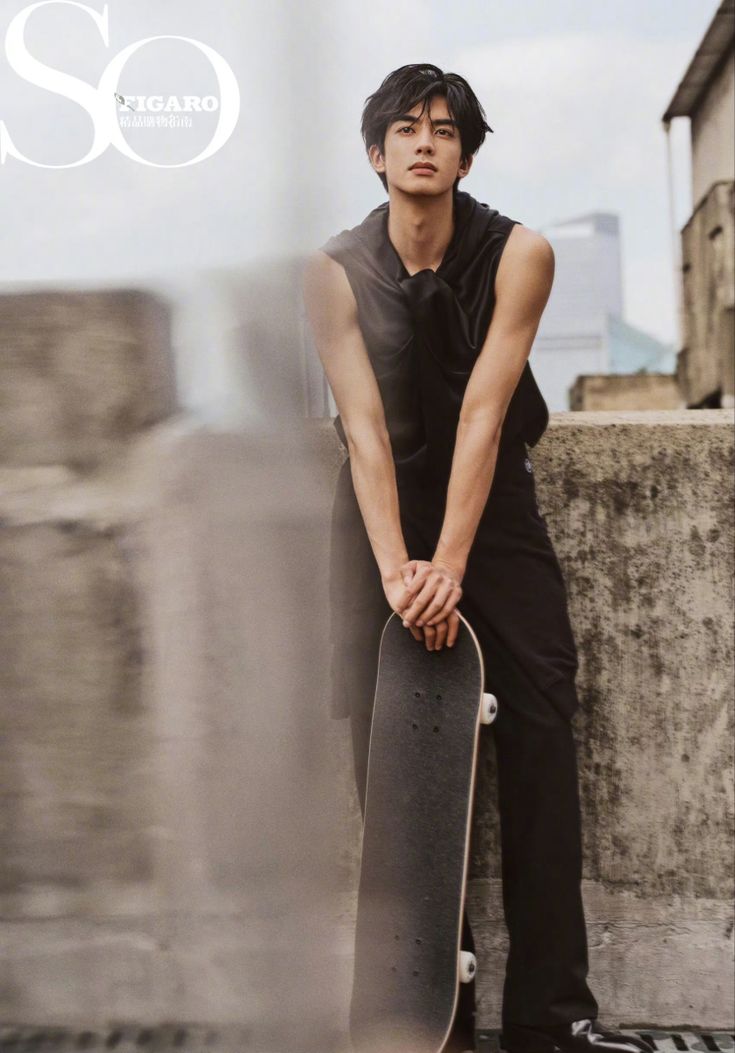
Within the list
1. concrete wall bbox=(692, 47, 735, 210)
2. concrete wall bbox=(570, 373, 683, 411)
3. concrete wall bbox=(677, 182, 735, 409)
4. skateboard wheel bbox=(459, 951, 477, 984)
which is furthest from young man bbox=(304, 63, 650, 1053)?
concrete wall bbox=(570, 373, 683, 411)

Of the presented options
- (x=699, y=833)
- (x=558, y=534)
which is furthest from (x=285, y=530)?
(x=699, y=833)

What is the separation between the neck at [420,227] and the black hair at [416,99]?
7 centimetres

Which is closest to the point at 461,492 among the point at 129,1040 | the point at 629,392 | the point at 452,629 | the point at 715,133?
the point at 452,629

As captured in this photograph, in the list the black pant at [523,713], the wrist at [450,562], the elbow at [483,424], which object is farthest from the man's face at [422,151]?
the wrist at [450,562]

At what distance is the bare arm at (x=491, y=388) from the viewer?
1985 millimetres

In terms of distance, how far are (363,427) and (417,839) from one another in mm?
732

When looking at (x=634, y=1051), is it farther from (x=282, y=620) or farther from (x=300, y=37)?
(x=300, y=37)

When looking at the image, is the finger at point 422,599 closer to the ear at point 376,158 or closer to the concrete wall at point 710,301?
the ear at point 376,158

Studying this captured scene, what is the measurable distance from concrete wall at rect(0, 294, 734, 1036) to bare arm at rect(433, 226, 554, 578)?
252 mm

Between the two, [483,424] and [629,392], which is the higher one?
[629,392]

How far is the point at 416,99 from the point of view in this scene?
1942mm

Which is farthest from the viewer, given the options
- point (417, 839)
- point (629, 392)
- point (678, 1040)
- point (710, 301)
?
point (629, 392)

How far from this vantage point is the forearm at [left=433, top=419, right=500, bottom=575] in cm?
198

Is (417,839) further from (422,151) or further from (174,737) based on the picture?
(422,151)
